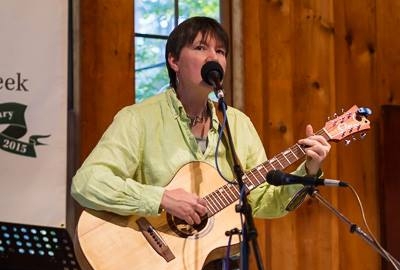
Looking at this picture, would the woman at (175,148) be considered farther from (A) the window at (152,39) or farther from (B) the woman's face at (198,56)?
(A) the window at (152,39)

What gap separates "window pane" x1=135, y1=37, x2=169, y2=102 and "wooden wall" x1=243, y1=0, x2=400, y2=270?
0.44m

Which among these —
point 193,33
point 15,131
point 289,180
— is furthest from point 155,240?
point 15,131

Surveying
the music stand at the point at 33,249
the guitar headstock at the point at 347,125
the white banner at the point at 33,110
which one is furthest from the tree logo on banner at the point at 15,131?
the guitar headstock at the point at 347,125

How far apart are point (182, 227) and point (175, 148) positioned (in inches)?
11.5

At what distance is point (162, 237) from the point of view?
2.19 metres

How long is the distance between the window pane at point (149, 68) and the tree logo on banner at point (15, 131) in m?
0.64

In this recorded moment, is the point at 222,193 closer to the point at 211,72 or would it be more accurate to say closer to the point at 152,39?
the point at 211,72

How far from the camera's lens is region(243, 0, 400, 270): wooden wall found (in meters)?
3.38

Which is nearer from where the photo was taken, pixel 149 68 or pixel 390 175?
pixel 149 68

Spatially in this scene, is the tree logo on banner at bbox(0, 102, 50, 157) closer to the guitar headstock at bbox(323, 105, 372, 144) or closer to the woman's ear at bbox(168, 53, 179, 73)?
the woman's ear at bbox(168, 53, 179, 73)

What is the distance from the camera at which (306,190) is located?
195 cm

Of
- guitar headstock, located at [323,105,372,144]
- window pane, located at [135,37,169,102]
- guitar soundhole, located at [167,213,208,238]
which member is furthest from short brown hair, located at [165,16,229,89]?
window pane, located at [135,37,169,102]

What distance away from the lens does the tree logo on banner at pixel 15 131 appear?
8.96ft


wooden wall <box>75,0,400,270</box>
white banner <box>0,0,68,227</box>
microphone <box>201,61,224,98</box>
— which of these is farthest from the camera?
wooden wall <box>75,0,400,270</box>
